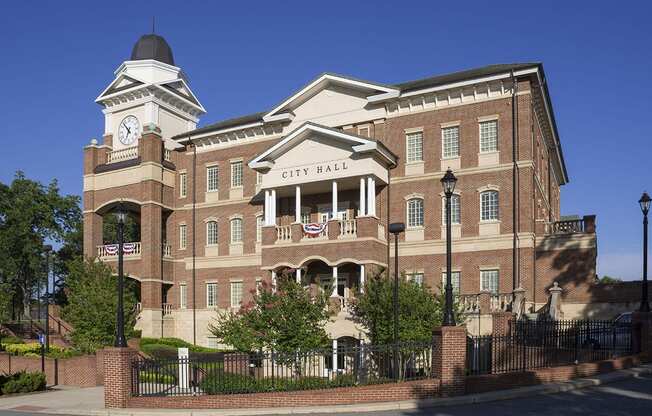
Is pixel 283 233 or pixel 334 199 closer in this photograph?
pixel 334 199

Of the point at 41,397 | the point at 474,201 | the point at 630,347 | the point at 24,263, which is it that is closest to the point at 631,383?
the point at 630,347

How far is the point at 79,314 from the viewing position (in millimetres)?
32562

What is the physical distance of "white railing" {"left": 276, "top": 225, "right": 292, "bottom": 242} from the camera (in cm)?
3400

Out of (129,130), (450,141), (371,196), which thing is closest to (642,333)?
(450,141)

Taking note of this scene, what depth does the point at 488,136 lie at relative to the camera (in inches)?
1268

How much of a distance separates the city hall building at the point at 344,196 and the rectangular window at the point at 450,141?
7 cm

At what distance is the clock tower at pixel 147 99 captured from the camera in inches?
1709

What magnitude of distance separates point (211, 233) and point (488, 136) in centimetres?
1773

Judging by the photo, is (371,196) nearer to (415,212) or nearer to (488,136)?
(415,212)

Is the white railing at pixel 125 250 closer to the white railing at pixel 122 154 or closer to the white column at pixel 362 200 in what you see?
the white railing at pixel 122 154

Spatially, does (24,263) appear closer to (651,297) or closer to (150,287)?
(150,287)

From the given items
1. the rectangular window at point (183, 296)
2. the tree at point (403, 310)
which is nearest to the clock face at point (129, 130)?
the rectangular window at point (183, 296)

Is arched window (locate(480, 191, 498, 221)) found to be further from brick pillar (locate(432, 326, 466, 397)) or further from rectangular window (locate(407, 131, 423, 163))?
brick pillar (locate(432, 326, 466, 397))

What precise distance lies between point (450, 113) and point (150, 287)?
19950mm
